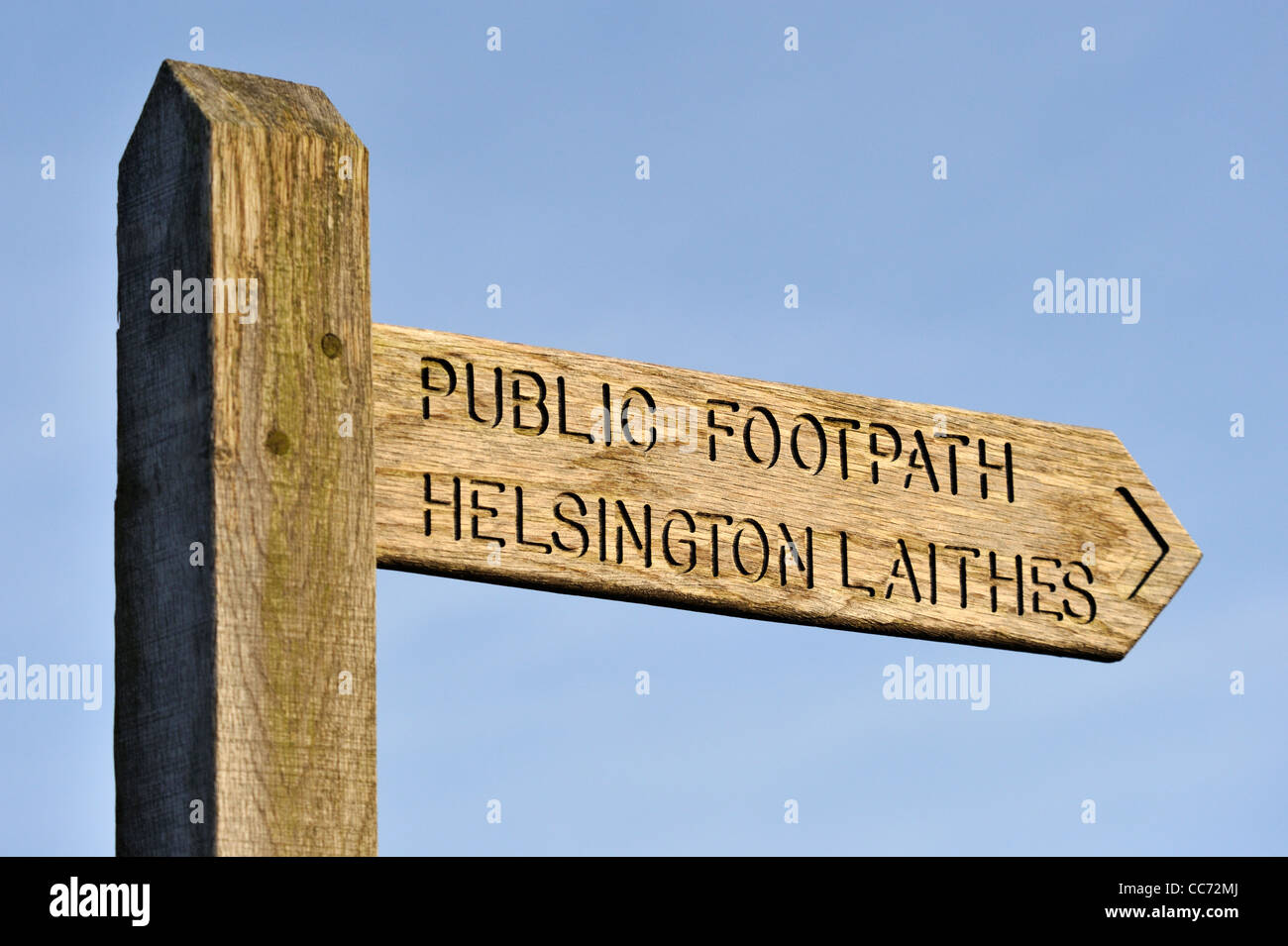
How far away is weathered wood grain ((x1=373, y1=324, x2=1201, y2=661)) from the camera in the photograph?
2.48 meters

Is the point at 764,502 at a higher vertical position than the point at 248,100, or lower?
lower

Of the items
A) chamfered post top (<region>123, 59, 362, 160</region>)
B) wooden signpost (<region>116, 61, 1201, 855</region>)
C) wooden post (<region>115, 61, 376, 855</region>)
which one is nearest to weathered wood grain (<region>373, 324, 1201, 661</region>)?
wooden signpost (<region>116, 61, 1201, 855</region>)

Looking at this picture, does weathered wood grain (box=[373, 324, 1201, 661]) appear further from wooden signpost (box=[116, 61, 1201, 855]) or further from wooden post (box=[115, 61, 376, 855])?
wooden post (box=[115, 61, 376, 855])

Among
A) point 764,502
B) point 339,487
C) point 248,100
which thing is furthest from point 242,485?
point 764,502

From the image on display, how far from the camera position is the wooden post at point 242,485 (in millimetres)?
2135

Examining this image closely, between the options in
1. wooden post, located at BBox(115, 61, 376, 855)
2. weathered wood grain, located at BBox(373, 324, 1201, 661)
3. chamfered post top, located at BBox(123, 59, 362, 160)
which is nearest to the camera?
wooden post, located at BBox(115, 61, 376, 855)

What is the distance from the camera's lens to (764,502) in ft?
8.98

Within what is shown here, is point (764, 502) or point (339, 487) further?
point (764, 502)

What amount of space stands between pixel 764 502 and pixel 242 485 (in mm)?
871

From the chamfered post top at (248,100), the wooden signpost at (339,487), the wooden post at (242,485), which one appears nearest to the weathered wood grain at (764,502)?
the wooden signpost at (339,487)

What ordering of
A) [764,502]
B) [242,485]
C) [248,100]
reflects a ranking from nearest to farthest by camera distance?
[242,485]
[248,100]
[764,502]

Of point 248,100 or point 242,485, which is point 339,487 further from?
point 248,100

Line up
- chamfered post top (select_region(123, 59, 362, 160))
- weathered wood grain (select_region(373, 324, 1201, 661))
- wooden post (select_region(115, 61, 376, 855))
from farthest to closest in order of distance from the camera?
weathered wood grain (select_region(373, 324, 1201, 661)) → chamfered post top (select_region(123, 59, 362, 160)) → wooden post (select_region(115, 61, 376, 855))
